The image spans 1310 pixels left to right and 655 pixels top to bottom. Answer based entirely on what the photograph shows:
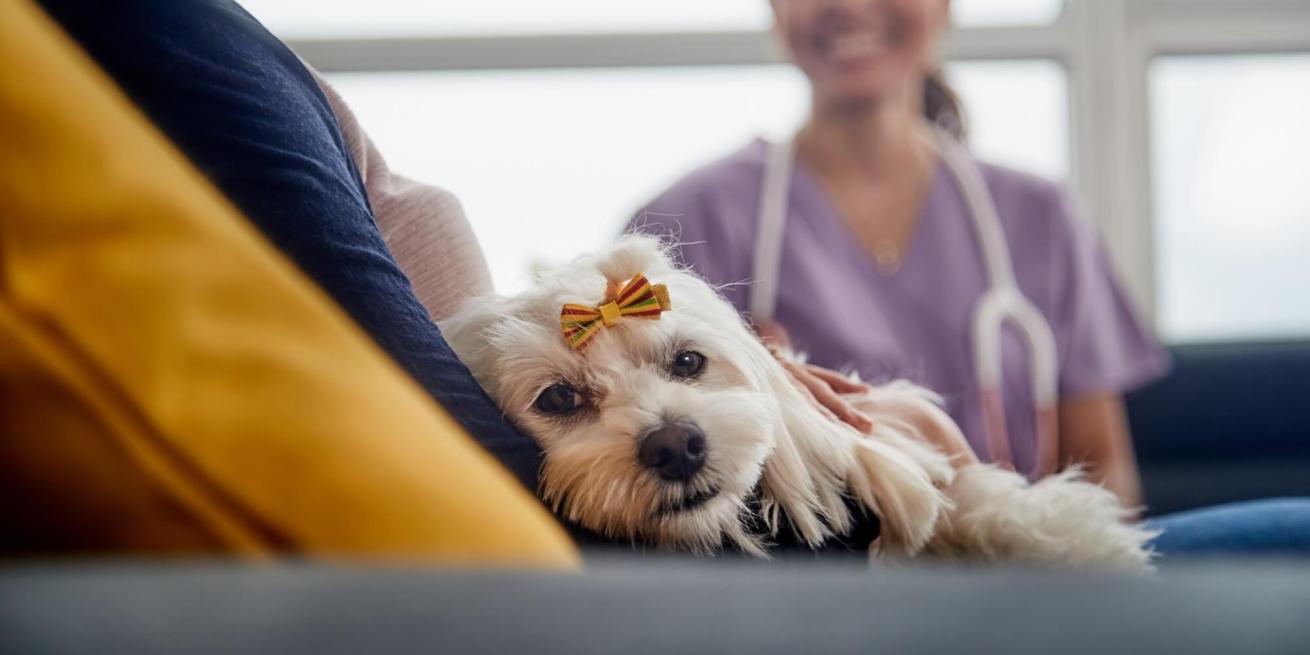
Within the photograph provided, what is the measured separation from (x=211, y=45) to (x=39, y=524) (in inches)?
14.2

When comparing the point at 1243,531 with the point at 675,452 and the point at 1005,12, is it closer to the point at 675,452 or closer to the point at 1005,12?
the point at 675,452

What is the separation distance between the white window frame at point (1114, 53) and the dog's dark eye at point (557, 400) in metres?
1.89

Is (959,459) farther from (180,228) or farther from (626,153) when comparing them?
(626,153)

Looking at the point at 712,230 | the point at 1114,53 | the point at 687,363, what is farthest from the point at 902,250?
the point at 1114,53

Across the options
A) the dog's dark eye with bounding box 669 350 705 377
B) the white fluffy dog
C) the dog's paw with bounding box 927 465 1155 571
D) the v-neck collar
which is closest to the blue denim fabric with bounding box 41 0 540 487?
the white fluffy dog

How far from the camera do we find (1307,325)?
283 cm

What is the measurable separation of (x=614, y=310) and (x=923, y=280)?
970mm

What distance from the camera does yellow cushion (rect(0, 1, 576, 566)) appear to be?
34 cm

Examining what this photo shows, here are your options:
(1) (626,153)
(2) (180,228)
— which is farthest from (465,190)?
(2) (180,228)

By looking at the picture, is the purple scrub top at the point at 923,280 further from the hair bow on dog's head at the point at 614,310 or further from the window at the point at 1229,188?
the window at the point at 1229,188

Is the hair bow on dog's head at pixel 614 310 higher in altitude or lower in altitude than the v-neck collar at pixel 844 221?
higher

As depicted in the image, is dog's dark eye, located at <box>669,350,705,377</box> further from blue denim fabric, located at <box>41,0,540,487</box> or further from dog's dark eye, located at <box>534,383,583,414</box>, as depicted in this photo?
blue denim fabric, located at <box>41,0,540,487</box>

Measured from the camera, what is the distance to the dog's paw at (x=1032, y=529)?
88cm

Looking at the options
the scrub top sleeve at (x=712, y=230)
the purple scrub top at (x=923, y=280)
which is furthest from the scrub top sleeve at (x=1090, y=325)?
the scrub top sleeve at (x=712, y=230)
